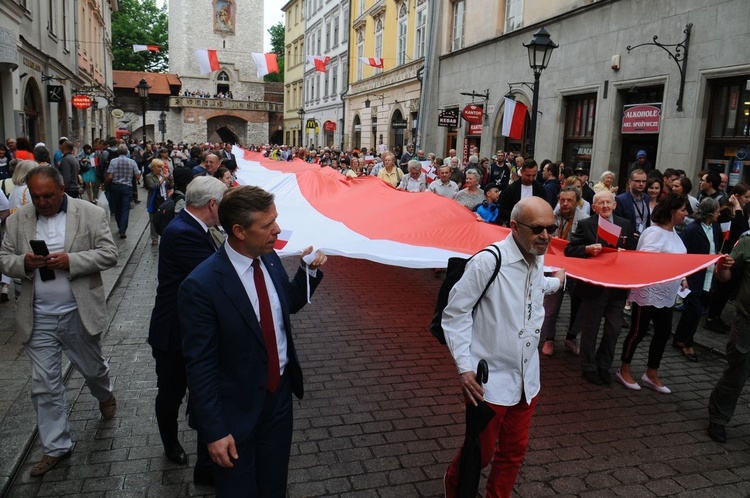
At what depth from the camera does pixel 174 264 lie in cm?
383

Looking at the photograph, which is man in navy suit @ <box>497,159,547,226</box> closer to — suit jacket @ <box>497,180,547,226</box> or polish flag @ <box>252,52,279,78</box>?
suit jacket @ <box>497,180,547,226</box>

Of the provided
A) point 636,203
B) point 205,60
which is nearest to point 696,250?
point 636,203

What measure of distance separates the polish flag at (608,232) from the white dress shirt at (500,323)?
8.40 ft

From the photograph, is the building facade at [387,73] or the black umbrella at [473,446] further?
the building facade at [387,73]

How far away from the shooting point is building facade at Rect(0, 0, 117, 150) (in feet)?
51.7

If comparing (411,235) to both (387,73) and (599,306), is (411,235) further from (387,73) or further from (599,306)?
(387,73)

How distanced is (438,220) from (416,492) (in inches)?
133

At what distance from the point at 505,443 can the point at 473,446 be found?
9.9 inches

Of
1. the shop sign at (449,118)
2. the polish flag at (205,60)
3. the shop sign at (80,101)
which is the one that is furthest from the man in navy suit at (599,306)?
the polish flag at (205,60)

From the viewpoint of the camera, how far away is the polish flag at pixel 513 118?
663 inches

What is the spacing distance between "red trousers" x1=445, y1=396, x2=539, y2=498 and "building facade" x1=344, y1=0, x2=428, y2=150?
2308 cm

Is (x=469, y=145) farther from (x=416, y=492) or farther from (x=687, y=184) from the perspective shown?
(x=416, y=492)

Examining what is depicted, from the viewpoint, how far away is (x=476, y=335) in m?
3.36

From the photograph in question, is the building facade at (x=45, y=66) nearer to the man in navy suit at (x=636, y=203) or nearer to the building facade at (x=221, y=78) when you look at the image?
the man in navy suit at (x=636, y=203)
